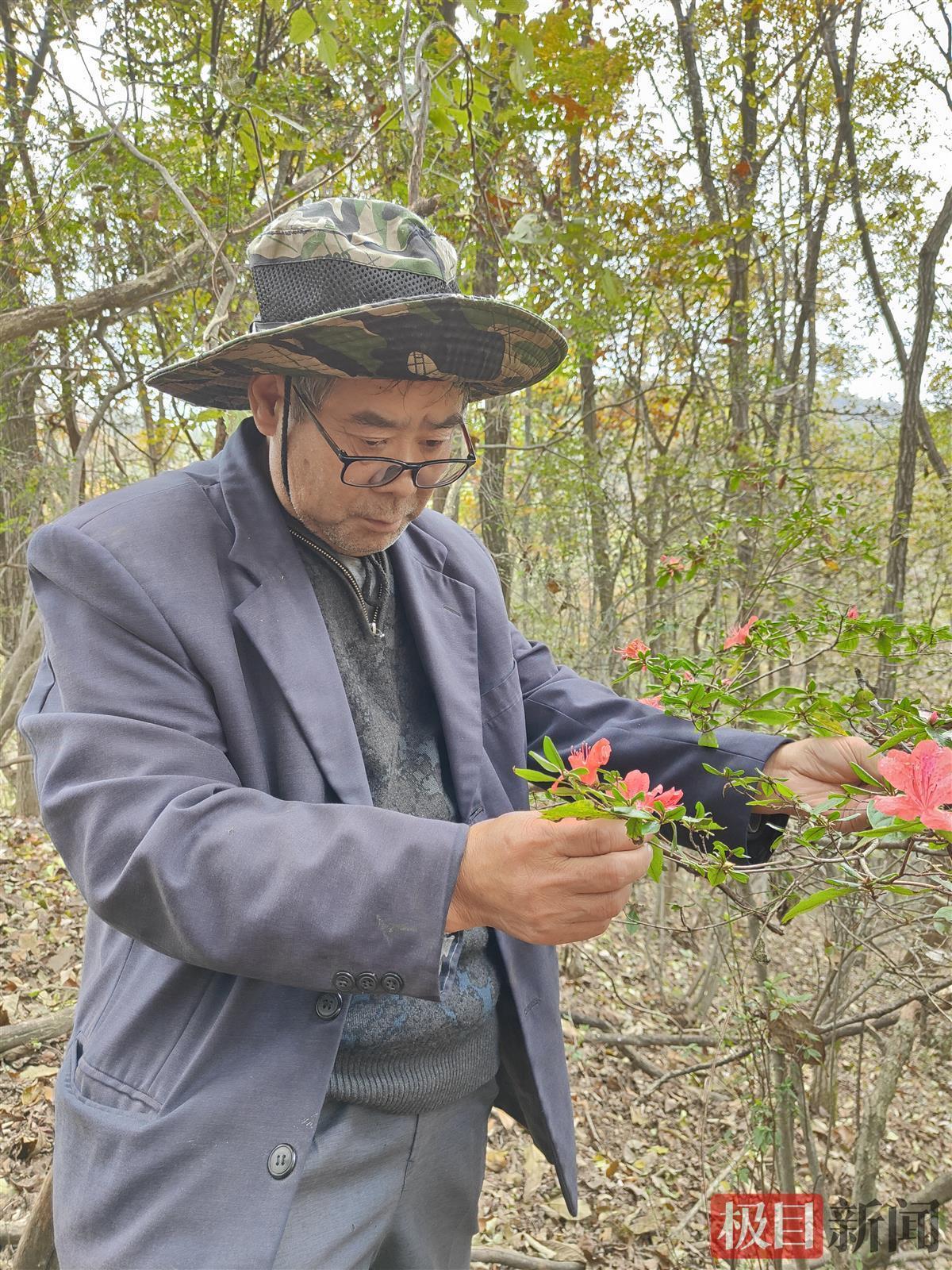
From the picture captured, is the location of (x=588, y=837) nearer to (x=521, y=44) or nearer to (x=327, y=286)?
(x=327, y=286)

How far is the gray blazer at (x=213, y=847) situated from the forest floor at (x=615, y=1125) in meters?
1.18

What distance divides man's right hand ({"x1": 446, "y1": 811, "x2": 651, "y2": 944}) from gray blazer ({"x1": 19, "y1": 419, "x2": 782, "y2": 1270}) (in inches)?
1.8

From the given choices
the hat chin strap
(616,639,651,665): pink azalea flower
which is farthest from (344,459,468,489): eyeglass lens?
(616,639,651,665): pink azalea flower

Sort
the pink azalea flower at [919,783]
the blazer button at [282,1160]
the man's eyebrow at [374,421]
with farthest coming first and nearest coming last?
the man's eyebrow at [374,421]
the blazer button at [282,1160]
the pink azalea flower at [919,783]

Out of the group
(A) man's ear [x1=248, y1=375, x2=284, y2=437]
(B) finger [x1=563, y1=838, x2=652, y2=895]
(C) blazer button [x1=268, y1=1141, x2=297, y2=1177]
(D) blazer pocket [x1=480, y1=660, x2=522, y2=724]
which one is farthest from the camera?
(D) blazer pocket [x1=480, y1=660, x2=522, y2=724]

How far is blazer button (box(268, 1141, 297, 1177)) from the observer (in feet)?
4.37

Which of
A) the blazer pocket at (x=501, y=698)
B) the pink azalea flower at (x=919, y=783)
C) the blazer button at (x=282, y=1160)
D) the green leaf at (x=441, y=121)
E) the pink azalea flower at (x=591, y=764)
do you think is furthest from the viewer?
the green leaf at (x=441, y=121)

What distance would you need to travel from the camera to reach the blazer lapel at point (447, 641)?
1.71m

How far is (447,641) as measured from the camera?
1.83 metres

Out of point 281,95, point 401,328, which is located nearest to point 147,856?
point 401,328

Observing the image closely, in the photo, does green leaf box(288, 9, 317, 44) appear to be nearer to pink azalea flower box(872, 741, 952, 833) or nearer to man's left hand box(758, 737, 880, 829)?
man's left hand box(758, 737, 880, 829)

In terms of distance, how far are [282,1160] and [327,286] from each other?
149 centimetres

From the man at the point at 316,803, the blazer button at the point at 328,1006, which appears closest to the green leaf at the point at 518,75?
the man at the point at 316,803

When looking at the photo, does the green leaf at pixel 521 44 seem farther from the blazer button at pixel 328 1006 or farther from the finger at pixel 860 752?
the blazer button at pixel 328 1006
